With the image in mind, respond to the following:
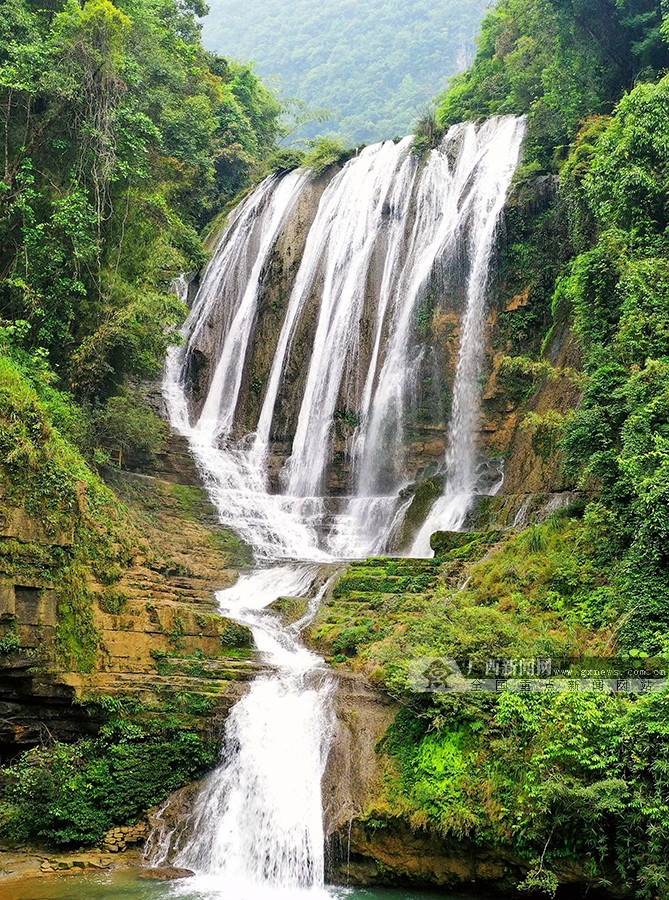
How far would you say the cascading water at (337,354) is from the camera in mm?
18375

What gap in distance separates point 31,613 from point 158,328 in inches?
358

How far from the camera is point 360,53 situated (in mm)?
73000

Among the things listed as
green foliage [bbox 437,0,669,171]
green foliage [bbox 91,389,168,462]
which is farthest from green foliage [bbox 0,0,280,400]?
green foliage [bbox 437,0,669,171]

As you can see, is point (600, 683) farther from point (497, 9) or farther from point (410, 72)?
point (410, 72)

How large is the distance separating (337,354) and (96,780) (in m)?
15.3

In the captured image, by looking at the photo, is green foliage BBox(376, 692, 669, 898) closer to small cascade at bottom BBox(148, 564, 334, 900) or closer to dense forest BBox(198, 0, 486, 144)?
small cascade at bottom BBox(148, 564, 334, 900)

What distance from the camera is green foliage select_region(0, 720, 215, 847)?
8.87 metres

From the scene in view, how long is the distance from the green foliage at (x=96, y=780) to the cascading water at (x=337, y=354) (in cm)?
248

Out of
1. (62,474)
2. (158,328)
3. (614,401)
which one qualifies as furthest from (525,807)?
(158,328)

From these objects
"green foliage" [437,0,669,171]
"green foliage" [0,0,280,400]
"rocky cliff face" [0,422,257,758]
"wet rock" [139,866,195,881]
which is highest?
"green foliage" [437,0,669,171]

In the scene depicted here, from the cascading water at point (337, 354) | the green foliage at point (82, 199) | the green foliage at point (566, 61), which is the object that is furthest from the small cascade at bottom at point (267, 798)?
the green foliage at point (566, 61)

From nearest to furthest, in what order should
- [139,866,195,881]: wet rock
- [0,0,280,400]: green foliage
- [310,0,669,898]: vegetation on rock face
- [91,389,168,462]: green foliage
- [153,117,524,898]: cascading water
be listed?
1. [310,0,669,898]: vegetation on rock face
2. [139,866,195,881]: wet rock
3. [0,0,280,400]: green foliage
4. [91,389,168,462]: green foliage
5. [153,117,524,898]: cascading water

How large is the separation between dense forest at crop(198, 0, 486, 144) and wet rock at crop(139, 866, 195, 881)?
5955 cm

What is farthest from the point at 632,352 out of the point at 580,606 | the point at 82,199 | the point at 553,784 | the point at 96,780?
the point at 82,199
